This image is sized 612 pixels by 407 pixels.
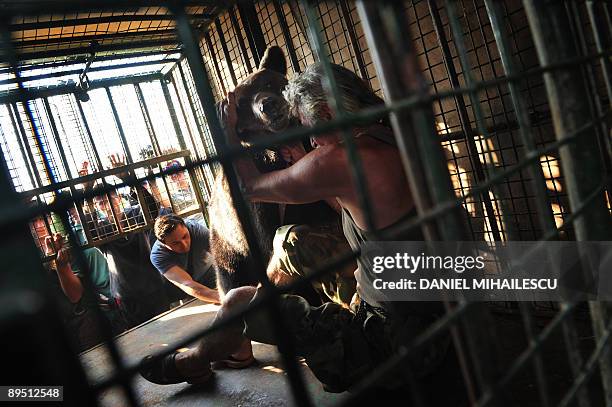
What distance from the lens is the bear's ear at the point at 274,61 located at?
2836mm

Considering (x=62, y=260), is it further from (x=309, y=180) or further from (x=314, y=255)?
(x=309, y=180)

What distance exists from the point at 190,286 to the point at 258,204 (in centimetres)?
167

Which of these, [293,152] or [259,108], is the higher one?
[259,108]

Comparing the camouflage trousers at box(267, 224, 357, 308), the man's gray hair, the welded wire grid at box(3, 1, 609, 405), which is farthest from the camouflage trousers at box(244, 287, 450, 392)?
the man's gray hair

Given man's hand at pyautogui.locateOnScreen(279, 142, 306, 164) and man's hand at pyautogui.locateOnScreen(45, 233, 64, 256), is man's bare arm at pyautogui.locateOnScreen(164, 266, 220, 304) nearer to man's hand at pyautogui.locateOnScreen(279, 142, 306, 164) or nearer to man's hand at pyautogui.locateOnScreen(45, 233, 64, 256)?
man's hand at pyautogui.locateOnScreen(45, 233, 64, 256)

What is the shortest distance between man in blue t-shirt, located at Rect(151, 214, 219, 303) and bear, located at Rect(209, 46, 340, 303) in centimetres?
81

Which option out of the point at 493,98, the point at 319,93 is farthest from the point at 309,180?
the point at 493,98

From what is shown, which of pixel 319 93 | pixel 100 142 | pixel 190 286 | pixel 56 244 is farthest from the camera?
pixel 100 142

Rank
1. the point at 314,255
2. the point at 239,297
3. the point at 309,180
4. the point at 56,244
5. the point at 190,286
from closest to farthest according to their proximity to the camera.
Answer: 1. the point at 309,180
2. the point at 314,255
3. the point at 239,297
4. the point at 190,286
5. the point at 56,244

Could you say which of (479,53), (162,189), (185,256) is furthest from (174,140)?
(479,53)

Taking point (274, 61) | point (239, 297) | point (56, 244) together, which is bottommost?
point (239, 297)

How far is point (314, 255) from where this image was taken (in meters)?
2.33

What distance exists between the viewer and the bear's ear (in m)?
2.84

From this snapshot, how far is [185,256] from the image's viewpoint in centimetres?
423
